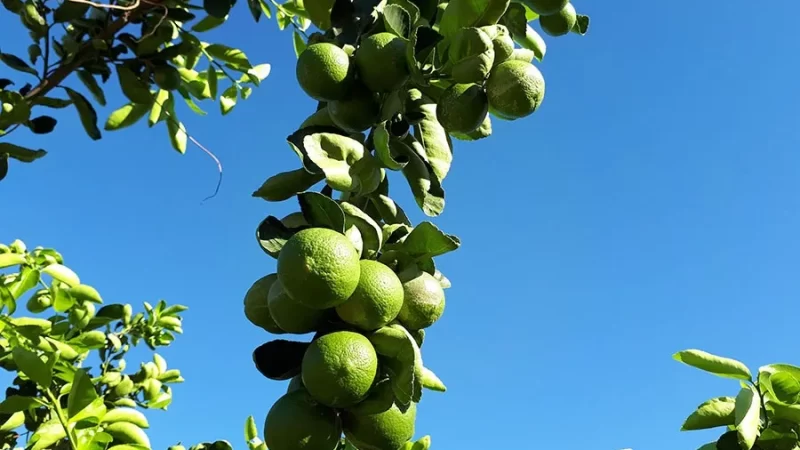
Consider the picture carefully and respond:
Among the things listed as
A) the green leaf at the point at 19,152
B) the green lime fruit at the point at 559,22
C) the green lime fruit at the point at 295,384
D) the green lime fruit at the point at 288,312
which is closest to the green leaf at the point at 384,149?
the green lime fruit at the point at 288,312

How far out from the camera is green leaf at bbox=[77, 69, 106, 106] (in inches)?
100

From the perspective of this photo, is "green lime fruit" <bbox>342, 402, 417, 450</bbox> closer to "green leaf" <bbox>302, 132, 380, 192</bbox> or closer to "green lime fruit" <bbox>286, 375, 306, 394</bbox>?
"green lime fruit" <bbox>286, 375, 306, 394</bbox>

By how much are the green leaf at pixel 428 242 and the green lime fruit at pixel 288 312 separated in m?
0.19

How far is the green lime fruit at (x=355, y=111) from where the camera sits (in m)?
1.30

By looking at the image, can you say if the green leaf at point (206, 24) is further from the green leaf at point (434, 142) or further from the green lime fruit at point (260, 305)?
the green lime fruit at point (260, 305)

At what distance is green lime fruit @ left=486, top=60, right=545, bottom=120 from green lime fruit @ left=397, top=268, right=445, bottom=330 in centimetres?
36

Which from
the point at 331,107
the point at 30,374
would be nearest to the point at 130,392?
the point at 30,374

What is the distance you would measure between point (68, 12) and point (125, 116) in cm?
51


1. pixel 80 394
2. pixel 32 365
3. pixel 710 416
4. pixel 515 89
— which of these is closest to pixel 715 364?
pixel 710 416

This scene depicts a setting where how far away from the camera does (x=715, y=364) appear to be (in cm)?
159

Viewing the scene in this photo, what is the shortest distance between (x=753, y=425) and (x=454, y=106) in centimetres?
85

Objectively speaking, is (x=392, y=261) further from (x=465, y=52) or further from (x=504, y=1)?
(x=504, y=1)

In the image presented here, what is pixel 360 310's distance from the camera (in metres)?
1.10

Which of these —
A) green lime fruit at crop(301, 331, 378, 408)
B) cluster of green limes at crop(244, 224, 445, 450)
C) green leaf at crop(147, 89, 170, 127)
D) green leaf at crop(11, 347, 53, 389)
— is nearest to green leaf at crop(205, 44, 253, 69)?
green leaf at crop(147, 89, 170, 127)
